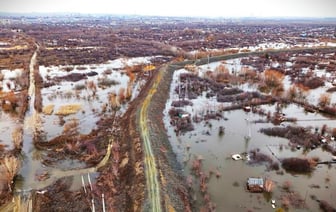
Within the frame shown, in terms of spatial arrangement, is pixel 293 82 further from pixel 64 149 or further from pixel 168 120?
pixel 64 149

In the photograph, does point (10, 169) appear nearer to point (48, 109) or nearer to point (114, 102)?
point (48, 109)

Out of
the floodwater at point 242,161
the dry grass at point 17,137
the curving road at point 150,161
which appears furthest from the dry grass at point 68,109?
the floodwater at point 242,161

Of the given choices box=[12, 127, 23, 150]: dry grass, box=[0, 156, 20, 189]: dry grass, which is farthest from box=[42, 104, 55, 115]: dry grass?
box=[0, 156, 20, 189]: dry grass

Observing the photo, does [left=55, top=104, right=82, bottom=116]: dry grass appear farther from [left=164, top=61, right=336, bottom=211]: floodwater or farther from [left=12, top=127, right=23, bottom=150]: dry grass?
[left=164, top=61, right=336, bottom=211]: floodwater

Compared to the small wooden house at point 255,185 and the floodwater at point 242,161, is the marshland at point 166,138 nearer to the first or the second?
the floodwater at point 242,161

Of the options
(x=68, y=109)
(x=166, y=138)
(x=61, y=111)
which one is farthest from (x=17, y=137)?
(x=166, y=138)
